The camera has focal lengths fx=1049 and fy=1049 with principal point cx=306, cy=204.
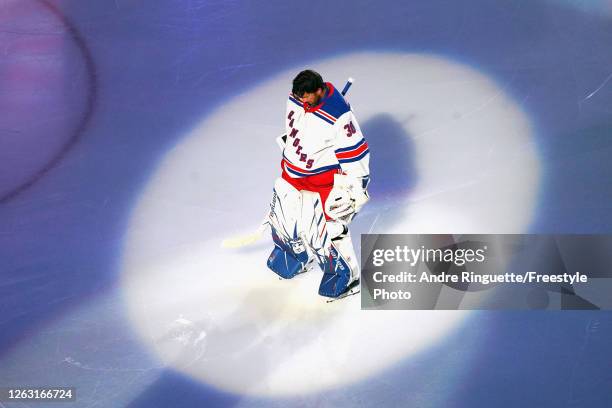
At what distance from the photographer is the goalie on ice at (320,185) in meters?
5.93

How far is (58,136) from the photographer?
716 centimetres

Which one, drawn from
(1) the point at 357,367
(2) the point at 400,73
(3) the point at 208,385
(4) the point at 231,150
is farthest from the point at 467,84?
(3) the point at 208,385

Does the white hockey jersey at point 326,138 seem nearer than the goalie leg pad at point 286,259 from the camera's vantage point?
Yes

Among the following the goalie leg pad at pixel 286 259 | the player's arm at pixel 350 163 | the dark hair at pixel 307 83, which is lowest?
the goalie leg pad at pixel 286 259

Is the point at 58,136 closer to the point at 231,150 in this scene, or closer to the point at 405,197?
the point at 231,150

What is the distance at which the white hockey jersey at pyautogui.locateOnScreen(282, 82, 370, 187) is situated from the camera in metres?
5.93

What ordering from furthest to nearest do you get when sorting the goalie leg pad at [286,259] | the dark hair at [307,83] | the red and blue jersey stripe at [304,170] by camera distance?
the goalie leg pad at [286,259] → the red and blue jersey stripe at [304,170] → the dark hair at [307,83]

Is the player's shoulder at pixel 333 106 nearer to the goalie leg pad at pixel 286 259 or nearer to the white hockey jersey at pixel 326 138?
the white hockey jersey at pixel 326 138

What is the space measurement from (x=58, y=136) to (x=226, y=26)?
4.65 feet

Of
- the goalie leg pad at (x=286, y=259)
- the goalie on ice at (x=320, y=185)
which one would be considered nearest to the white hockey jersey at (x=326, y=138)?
the goalie on ice at (x=320, y=185)

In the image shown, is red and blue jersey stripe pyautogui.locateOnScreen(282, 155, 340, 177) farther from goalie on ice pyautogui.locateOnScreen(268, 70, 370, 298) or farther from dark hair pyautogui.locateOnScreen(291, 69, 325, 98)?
dark hair pyautogui.locateOnScreen(291, 69, 325, 98)

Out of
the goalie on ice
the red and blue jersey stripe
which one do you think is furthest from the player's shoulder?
the red and blue jersey stripe

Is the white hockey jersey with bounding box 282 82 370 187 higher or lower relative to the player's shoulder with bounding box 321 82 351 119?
lower

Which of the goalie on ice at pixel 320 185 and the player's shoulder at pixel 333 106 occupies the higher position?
the player's shoulder at pixel 333 106
